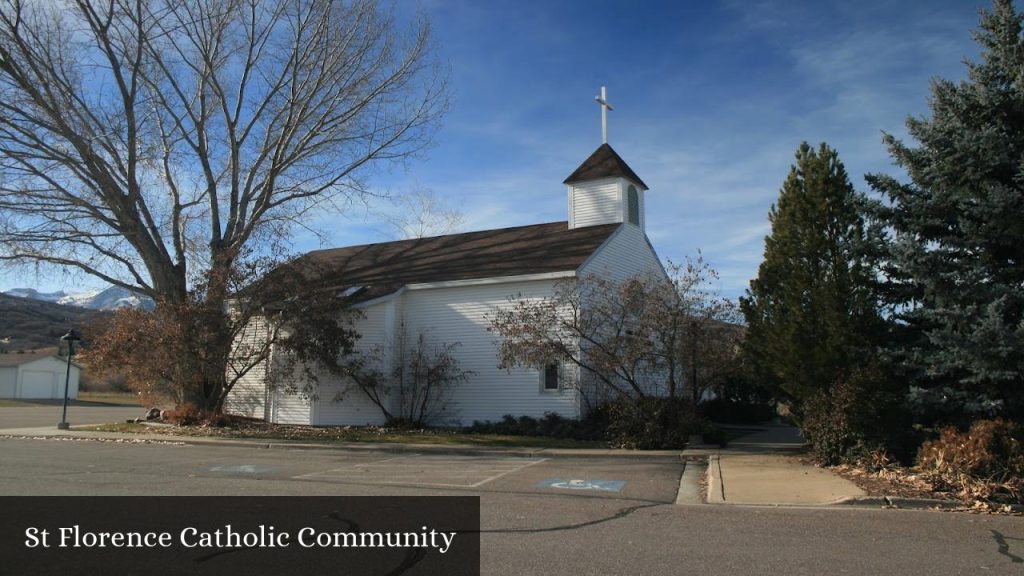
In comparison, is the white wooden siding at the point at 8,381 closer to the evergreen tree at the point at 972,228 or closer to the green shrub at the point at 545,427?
the green shrub at the point at 545,427

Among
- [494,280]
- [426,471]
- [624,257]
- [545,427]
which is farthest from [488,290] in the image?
[426,471]

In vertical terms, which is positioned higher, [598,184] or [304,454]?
[598,184]

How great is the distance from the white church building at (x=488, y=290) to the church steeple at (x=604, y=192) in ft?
0.12

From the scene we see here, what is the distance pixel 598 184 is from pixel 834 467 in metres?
14.7

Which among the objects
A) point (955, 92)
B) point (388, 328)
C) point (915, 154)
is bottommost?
point (388, 328)

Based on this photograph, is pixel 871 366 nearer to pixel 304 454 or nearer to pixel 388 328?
pixel 304 454

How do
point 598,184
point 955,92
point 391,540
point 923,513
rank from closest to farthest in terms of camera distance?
point 391,540 → point 923,513 → point 955,92 → point 598,184

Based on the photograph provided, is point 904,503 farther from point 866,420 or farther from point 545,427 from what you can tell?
point 545,427

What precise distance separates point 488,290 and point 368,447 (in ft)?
22.5

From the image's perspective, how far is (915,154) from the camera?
1323cm

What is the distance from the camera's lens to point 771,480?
1170cm

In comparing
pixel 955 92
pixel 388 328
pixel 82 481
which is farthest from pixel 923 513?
pixel 388 328

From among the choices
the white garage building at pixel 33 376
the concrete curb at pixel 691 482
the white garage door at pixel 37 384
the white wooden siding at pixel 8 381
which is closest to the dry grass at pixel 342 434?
the concrete curb at pixel 691 482

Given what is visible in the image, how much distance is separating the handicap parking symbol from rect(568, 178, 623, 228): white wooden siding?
14.4 m
